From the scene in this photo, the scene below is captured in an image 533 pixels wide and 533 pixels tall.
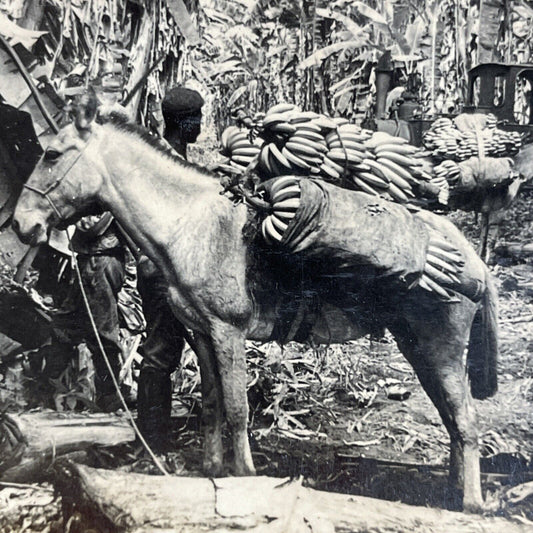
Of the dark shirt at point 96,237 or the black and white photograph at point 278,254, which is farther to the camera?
the dark shirt at point 96,237

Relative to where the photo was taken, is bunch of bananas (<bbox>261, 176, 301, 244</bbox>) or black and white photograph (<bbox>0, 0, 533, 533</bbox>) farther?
black and white photograph (<bbox>0, 0, 533, 533</bbox>)

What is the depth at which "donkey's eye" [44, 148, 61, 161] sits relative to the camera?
2486 mm

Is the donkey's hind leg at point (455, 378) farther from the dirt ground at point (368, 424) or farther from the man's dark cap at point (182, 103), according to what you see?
the man's dark cap at point (182, 103)

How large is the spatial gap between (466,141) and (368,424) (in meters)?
1.25

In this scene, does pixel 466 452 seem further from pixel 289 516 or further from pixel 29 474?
pixel 29 474

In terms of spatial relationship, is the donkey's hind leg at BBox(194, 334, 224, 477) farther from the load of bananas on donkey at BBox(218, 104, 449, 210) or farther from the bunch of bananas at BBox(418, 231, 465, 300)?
the bunch of bananas at BBox(418, 231, 465, 300)

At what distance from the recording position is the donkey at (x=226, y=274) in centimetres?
249

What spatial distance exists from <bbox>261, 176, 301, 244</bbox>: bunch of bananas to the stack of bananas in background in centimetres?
10

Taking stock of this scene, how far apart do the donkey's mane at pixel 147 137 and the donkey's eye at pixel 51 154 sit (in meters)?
0.23

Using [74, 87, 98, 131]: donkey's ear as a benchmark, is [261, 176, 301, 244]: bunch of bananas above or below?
below

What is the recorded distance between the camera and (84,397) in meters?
2.79

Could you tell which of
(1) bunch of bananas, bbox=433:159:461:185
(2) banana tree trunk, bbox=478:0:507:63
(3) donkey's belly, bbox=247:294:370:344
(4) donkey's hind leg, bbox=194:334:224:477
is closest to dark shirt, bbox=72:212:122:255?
(4) donkey's hind leg, bbox=194:334:224:477

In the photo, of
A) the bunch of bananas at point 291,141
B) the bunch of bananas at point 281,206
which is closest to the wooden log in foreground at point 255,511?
the bunch of bananas at point 281,206

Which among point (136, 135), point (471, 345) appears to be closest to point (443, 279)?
point (471, 345)
